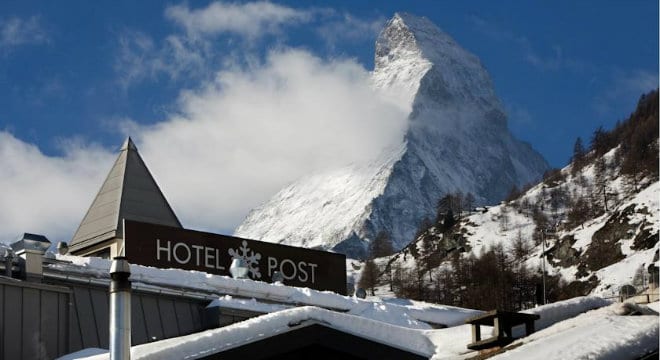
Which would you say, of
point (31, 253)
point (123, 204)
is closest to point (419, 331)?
point (31, 253)

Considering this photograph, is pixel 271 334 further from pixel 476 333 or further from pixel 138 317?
pixel 138 317

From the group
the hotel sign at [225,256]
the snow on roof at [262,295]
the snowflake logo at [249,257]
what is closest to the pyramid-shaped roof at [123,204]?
the hotel sign at [225,256]

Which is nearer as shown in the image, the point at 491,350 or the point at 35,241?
the point at 491,350

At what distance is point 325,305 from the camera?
2827cm

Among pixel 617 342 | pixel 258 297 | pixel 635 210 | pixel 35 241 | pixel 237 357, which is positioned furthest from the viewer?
pixel 635 210

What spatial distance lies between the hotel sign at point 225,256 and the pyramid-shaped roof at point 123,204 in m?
2.13

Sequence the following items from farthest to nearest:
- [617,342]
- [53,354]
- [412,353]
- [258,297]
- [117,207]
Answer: [117,207]
[258,297]
[53,354]
[412,353]
[617,342]

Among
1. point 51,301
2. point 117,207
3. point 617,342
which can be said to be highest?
point 117,207

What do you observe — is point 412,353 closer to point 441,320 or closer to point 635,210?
point 441,320

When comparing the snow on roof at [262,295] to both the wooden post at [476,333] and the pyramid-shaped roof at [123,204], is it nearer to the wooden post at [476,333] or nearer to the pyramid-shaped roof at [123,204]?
the pyramid-shaped roof at [123,204]

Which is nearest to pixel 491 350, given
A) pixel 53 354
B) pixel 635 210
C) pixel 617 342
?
pixel 617 342

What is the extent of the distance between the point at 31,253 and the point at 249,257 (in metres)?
9.85

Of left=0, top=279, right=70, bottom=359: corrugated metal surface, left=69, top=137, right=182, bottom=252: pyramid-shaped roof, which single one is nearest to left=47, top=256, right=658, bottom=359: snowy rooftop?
left=0, top=279, right=70, bottom=359: corrugated metal surface

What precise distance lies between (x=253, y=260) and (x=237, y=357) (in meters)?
16.6
